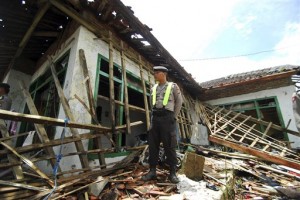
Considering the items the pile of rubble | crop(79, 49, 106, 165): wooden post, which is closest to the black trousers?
the pile of rubble

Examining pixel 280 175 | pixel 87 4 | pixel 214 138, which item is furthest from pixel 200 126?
pixel 87 4

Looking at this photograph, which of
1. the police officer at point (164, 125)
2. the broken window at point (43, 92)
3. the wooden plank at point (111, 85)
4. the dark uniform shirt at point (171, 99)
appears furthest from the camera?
the broken window at point (43, 92)

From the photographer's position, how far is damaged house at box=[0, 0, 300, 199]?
3355mm

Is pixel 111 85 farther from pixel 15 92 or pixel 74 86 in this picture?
pixel 15 92

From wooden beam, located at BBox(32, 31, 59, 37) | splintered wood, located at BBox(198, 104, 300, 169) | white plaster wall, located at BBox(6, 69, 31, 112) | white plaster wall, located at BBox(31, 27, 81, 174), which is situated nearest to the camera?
white plaster wall, located at BBox(31, 27, 81, 174)

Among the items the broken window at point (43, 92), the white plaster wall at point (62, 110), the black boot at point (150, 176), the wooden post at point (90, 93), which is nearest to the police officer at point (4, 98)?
the broken window at point (43, 92)

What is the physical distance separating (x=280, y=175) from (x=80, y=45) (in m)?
5.84

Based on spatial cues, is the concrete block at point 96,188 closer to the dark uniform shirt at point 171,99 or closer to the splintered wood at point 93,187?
the splintered wood at point 93,187

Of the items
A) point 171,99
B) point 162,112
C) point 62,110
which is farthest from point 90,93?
point 171,99

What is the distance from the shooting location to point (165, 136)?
3.82 meters

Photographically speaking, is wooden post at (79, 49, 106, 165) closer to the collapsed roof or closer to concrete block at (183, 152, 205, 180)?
the collapsed roof

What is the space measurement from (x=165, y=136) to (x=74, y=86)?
2.35m

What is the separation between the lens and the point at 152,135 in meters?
3.96

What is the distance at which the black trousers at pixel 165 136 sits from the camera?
→ 12.5 feet
